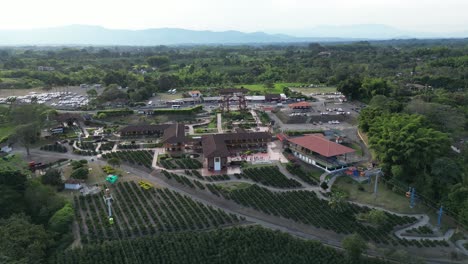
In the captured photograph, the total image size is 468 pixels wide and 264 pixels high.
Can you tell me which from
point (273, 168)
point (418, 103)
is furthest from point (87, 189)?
point (418, 103)

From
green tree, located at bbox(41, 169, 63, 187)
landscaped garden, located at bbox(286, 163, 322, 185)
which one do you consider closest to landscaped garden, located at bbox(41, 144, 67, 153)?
green tree, located at bbox(41, 169, 63, 187)

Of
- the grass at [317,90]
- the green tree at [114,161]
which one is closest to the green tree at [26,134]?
the green tree at [114,161]

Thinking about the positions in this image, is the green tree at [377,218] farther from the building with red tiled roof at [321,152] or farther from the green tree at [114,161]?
the green tree at [114,161]

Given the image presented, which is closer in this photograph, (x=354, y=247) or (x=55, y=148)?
(x=354, y=247)

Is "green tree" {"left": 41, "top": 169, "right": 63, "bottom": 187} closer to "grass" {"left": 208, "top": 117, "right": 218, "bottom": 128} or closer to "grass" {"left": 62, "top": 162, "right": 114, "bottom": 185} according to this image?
"grass" {"left": 62, "top": 162, "right": 114, "bottom": 185}

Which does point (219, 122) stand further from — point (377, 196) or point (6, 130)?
point (6, 130)

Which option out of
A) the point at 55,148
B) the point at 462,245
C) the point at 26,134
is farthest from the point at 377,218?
the point at 26,134
